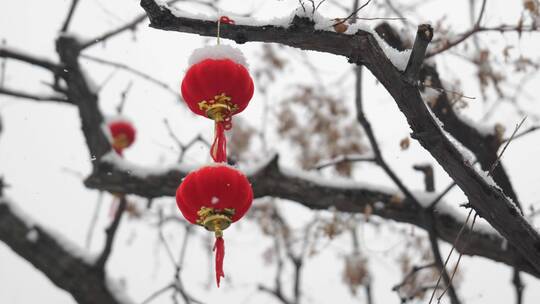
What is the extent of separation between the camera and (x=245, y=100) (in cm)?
197

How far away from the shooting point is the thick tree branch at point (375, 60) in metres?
1.68

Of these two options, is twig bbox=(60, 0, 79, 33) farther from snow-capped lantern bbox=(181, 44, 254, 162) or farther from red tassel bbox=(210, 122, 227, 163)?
red tassel bbox=(210, 122, 227, 163)

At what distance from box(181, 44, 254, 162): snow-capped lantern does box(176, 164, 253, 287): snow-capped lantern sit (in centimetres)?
17

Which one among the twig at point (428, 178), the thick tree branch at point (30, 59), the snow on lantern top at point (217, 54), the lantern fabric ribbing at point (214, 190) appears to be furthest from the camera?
the thick tree branch at point (30, 59)

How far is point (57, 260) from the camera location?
3.21 metres

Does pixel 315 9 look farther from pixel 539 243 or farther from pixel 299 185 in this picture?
pixel 299 185

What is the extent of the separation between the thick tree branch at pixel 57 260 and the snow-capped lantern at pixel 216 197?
5.40ft

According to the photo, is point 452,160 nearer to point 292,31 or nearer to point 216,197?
point 292,31

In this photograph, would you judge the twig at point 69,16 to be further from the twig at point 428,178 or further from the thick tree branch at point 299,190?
the twig at point 428,178

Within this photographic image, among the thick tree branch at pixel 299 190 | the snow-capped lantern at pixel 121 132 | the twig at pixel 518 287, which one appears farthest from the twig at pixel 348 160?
the snow-capped lantern at pixel 121 132

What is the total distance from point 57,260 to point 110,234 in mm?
354

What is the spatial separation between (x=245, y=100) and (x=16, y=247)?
2.14 metres

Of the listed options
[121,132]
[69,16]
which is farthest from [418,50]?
[121,132]

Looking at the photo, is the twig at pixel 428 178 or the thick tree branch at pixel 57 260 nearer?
the thick tree branch at pixel 57 260
